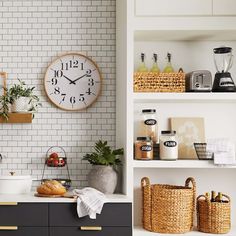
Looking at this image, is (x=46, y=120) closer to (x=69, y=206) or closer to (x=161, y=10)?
(x=69, y=206)

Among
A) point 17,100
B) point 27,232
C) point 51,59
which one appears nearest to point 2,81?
point 17,100

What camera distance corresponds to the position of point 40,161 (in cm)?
390

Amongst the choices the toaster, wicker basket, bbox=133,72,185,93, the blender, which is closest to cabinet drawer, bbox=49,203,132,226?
wicker basket, bbox=133,72,185,93

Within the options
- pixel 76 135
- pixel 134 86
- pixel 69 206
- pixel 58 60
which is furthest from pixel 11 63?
pixel 69 206

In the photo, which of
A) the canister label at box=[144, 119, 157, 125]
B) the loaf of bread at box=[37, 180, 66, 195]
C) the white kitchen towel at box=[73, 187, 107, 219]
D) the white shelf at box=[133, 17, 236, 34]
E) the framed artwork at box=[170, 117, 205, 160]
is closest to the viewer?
the white kitchen towel at box=[73, 187, 107, 219]

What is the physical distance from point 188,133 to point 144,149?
47 centimetres

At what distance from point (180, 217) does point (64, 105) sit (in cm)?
124

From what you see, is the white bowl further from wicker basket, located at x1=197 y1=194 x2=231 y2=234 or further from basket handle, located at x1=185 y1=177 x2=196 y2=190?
wicker basket, located at x1=197 y1=194 x2=231 y2=234

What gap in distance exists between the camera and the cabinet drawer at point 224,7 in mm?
3545

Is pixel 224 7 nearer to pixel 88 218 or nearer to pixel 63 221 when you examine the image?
pixel 88 218

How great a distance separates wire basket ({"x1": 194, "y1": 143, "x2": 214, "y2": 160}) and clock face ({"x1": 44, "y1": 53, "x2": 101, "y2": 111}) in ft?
2.92

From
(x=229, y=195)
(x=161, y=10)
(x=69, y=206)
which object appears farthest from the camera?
(x=229, y=195)

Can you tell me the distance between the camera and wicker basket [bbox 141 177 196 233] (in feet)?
11.4

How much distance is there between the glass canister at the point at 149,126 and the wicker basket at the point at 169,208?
379 millimetres
